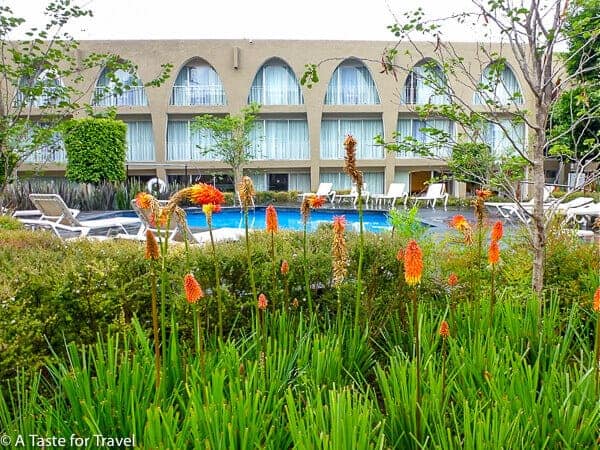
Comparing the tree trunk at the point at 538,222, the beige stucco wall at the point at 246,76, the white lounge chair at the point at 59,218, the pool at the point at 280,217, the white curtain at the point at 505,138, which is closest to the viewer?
the tree trunk at the point at 538,222

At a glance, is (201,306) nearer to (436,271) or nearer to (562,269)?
(436,271)

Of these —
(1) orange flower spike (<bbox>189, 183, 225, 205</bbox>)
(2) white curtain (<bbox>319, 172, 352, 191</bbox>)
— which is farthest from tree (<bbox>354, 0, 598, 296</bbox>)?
(2) white curtain (<bbox>319, 172, 352, 191</bbox>)

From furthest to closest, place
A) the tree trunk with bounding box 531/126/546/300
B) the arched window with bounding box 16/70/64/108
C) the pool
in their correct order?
1. the pool
2. the arched window with bounding box 16/70/64/108
3. the tree trunk with bounding box 531/126/546/300

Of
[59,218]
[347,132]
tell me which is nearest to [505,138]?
[59,218]

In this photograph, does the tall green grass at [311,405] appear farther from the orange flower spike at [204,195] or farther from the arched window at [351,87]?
the arched window at [351,87]

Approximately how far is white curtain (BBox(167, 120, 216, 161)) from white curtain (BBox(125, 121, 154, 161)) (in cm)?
96

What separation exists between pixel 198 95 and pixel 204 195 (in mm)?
25305

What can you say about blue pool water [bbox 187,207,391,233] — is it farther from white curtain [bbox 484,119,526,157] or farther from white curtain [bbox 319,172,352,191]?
white curtain [bbox 484,119,526,157]

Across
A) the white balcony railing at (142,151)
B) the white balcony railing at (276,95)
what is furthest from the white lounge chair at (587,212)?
the white balcony railing at (142,151)

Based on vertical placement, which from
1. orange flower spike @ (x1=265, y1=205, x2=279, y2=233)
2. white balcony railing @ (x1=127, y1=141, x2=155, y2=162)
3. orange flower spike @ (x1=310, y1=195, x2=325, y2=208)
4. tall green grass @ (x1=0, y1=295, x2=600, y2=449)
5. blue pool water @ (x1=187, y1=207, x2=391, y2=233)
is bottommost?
blue pool water @ (x1=187, y1=207, x2=391, y2=233)

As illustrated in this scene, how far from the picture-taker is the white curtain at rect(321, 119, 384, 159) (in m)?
25.9

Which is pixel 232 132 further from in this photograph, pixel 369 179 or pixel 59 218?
pixel 59 218

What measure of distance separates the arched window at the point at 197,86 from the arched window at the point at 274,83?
6.52 ft

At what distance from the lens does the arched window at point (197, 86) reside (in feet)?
83.9
